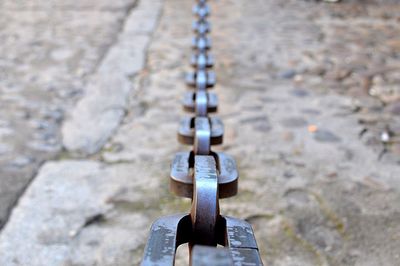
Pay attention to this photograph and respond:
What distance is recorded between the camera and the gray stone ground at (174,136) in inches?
48.6

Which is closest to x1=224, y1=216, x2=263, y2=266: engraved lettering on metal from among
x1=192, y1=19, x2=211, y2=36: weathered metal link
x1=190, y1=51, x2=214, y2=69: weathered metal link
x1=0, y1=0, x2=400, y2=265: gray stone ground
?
x1=0, y1=0, x2=400, y2=265: gray stone ground

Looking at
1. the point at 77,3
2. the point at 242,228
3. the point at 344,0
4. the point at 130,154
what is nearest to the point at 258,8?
the point at 344,0

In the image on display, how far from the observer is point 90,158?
1689 millimetres

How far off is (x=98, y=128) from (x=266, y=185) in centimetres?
72

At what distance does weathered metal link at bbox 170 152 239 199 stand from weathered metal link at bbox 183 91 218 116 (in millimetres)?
316

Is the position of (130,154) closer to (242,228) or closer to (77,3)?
(242,228)

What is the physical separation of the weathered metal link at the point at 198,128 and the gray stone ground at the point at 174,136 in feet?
0.88

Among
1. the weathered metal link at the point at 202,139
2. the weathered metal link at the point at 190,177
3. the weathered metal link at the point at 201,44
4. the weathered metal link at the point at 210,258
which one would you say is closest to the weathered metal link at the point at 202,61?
the weathered metal link at the point at 201,44

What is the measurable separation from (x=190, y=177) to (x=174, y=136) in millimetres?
991

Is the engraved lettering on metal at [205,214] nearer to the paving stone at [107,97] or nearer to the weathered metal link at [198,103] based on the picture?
the weathered metal link at [198,103]

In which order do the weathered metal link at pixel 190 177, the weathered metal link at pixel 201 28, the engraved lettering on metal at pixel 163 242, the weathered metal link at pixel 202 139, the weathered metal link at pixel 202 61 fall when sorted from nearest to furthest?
the engraved lettering on metal at pixel 163 242 < the weathered metal link at pixel 190 177 < the weathered metal link at pixel 202 139 < the weathered metal link at pixel 202 61 < the weathered metal link at pixel 201 28

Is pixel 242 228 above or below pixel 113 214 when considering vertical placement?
above

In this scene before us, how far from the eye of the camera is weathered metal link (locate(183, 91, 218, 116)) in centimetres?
124

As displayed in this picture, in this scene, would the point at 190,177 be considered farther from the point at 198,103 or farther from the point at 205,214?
the point at 198,103
